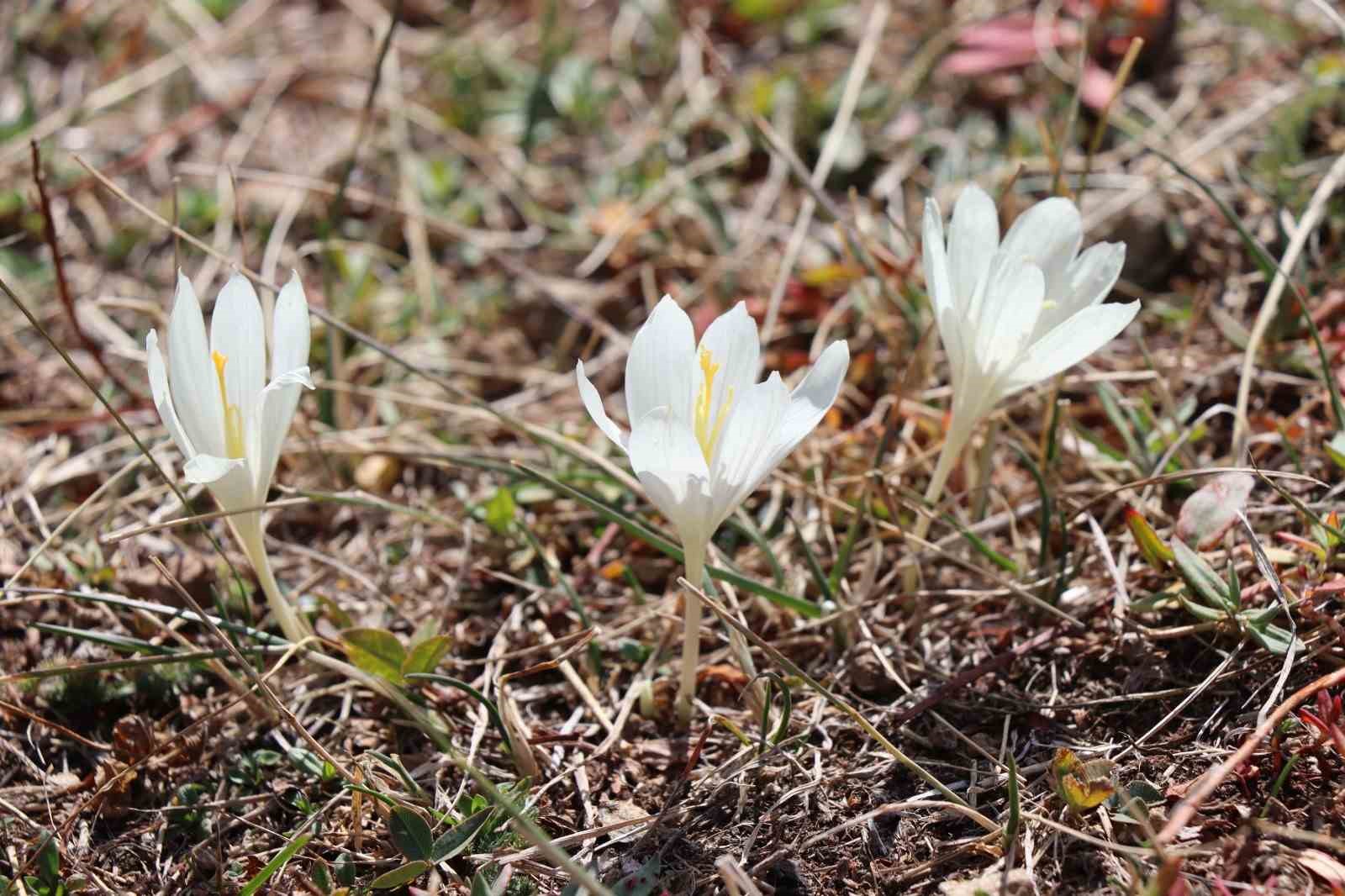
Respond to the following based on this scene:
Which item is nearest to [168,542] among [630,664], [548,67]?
[630,664]

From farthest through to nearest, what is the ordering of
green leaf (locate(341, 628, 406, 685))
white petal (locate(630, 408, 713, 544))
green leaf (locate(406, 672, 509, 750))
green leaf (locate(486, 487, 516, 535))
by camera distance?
green leaf (locate(486, 487, 516, 535)) < green leaf (locate(341, 628, 406, 685)) < green leaf (locate(406, 672, 509, 750)) < white petal (locate(630, 408, 713, 544))

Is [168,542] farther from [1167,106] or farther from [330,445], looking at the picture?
[1167,106]

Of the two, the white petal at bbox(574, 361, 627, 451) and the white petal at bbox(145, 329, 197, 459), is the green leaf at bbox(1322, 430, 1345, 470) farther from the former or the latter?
the white petal at bbox(145, 329, 197, 459)

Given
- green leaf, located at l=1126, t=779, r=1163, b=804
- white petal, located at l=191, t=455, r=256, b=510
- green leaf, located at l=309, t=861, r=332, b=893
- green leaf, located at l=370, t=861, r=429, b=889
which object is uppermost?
white petal, located at l=191, t=455, r=256, b=510

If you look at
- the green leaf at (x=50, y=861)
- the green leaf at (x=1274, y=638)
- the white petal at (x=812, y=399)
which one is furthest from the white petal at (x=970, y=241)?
the green leaf at (x=50, y=861)

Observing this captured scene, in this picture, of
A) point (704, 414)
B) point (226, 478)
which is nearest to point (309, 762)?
point (226, 478)

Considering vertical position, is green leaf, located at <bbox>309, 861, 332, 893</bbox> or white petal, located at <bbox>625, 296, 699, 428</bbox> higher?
white petal, located at <bbox>625, 296, 699, 428</bbox>

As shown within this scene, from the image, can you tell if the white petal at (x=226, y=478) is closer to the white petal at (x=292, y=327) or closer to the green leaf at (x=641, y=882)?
the white petal at (x=292, y=327)

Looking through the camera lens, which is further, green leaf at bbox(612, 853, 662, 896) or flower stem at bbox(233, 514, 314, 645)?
flower stem at bbox(233, 514, 314, 645)

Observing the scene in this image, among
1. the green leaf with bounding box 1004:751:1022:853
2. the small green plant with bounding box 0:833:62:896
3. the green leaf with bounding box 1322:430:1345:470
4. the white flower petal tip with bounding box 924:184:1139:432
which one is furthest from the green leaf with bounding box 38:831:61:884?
the green leaf with bounding box 1322:430:1345:470

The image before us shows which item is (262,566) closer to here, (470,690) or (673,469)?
(470,690)
